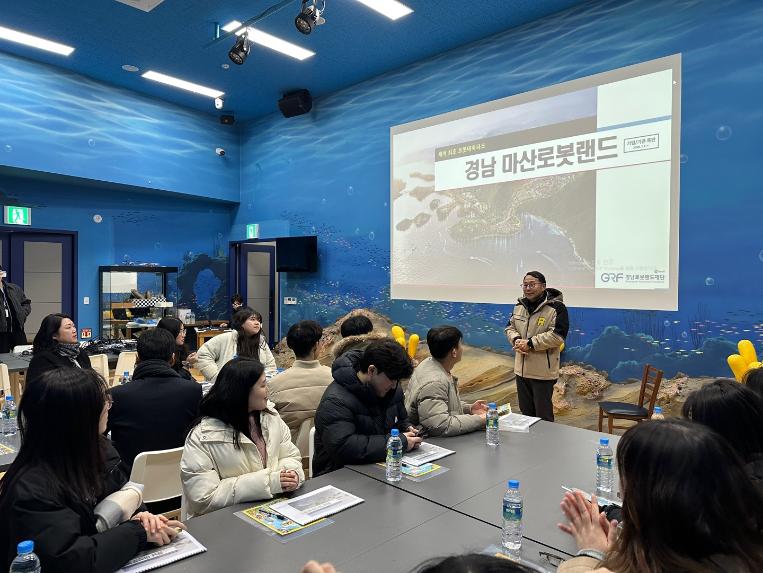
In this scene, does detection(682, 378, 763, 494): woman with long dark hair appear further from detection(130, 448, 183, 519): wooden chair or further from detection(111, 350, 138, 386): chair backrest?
detection(111, 350, 138, 386): chair backrest

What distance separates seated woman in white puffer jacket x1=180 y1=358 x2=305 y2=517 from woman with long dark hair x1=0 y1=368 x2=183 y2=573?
292mm

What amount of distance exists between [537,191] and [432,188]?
1.40 metres

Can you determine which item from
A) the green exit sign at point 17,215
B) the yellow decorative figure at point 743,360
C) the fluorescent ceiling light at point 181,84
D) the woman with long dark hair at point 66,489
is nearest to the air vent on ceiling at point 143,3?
the fluorescent ceiling light at point 181,84

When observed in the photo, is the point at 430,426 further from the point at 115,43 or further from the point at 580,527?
the point at 115,43

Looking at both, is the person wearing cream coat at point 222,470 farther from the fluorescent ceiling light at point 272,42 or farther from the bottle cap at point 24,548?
the fluorescent ceiling light at point 272,42

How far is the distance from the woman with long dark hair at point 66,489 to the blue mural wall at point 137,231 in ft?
23.3

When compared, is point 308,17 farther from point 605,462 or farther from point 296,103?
point 605,462

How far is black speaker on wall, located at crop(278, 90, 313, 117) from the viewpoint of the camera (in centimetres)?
748

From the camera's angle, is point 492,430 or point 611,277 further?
point 611,277

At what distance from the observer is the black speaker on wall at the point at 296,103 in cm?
748

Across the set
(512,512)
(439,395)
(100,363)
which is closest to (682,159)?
(439,395)

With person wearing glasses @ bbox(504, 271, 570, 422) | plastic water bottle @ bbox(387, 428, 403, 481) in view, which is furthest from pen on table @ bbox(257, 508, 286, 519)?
person wearing glasses @ bbox(504, 271, 570, 422)

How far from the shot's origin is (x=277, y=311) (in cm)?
841

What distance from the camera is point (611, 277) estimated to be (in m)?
4.81
